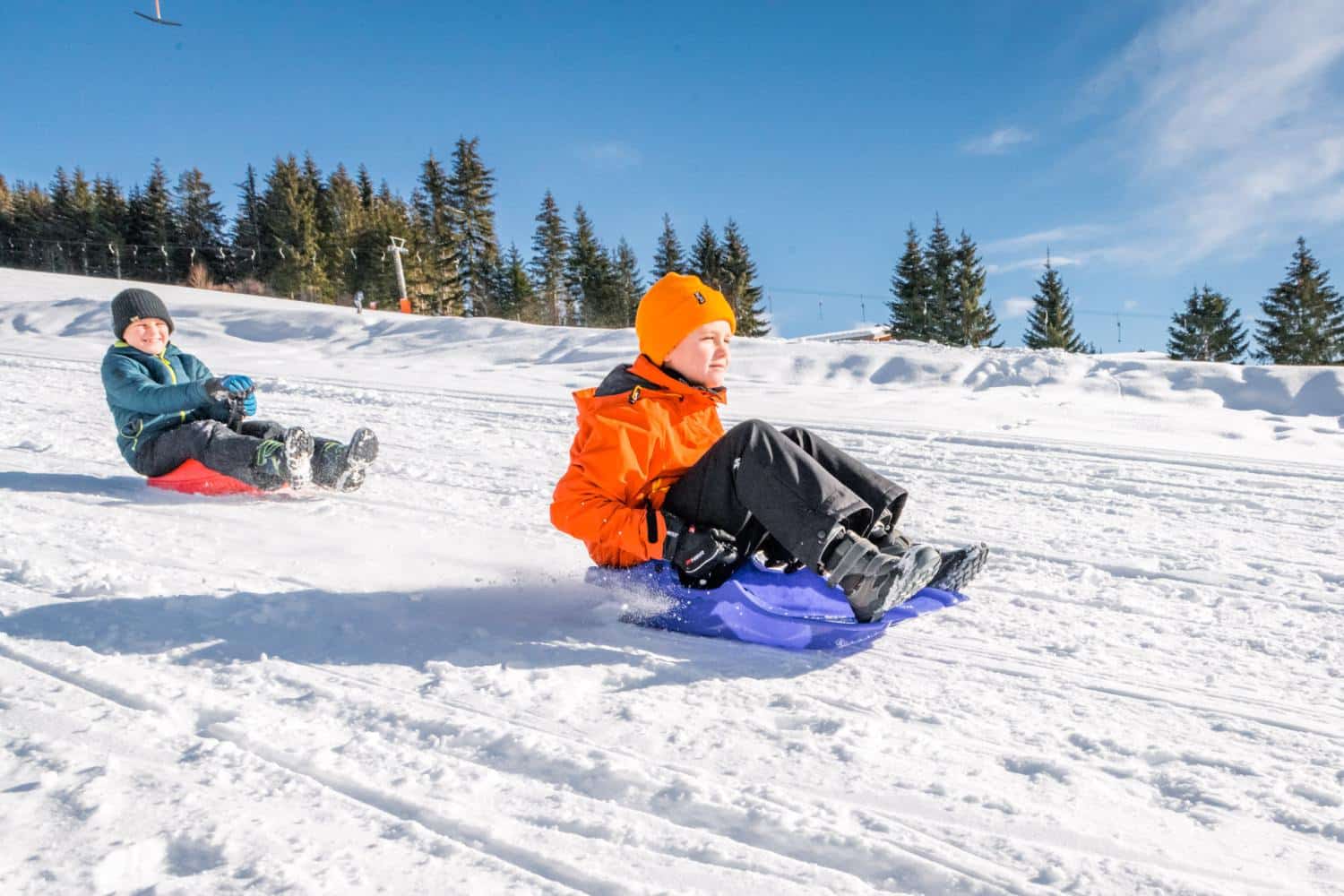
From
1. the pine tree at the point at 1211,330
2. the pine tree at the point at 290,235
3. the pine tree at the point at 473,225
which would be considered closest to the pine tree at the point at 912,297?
the pine tree at the point at 1211,330

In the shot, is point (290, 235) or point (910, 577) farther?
point (290, 235)

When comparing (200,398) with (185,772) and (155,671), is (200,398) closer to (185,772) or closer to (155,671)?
(155,671)

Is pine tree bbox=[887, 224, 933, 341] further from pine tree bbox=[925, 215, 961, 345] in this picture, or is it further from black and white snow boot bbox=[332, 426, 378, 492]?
black and white snow boot bbox=[332, 426, 378, 492]

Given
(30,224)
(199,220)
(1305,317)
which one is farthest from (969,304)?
(30,224)

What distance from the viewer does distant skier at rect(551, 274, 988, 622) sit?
1.97 meters

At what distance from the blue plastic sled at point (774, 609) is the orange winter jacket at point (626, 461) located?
0.53 feet

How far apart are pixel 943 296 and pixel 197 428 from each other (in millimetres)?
31825

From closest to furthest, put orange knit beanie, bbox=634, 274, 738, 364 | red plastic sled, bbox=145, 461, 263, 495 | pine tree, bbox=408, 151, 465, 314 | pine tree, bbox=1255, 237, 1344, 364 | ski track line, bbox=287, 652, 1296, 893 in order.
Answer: ski track line, bbox=287, 652, 1296, 893 → orange knit beanie, bbox=634, 274, 738, 364 → red plastic sled, bbox=145, 461, 263, 495 → pine tree, bbox=1255, 237, 1344, 364 → pine tree, bbox=408, 151, 465, 314

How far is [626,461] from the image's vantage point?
7.14 feet

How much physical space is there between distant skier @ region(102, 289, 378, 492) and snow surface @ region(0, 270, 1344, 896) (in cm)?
16

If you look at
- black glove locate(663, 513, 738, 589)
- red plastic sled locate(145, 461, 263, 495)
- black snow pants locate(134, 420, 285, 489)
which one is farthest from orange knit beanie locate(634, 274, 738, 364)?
red plastic sled locate(145, 461, 263, 495)

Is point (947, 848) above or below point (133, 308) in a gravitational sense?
below

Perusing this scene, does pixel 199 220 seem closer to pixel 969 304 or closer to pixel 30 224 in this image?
pixel 30 224

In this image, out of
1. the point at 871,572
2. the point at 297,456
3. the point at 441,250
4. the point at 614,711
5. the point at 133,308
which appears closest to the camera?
the point at 614,711
